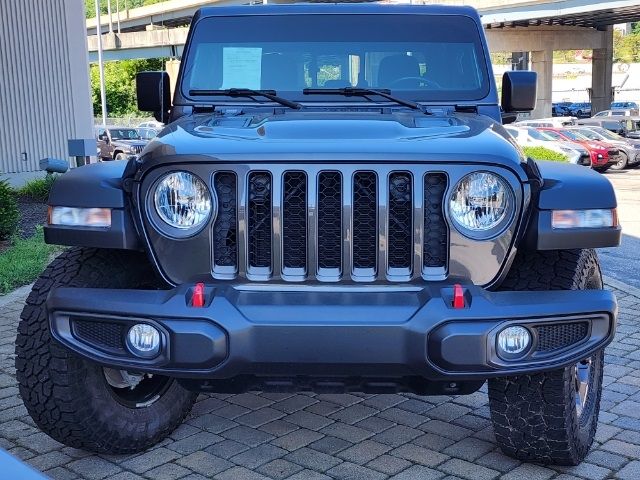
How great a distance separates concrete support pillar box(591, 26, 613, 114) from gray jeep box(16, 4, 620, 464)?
57644 millimetres

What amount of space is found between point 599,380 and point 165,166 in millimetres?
2242

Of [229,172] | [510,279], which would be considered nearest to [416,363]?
[510,279]

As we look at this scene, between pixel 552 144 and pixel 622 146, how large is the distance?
6.95ft

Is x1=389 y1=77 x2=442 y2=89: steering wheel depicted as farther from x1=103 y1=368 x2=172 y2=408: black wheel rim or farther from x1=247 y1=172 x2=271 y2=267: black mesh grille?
x1=103 y1=368 x2=172 y2=408: black wheel rim

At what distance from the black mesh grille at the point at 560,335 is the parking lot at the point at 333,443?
76 centimetres

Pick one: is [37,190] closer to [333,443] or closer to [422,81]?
[422,81]

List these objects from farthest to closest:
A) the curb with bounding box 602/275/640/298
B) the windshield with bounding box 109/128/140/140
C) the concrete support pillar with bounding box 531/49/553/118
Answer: the concrete support pillar with bounding box 531/49/553/118
the windshield with bounding box 109/128/140/140
the curb with bounding box 602/275/640/298

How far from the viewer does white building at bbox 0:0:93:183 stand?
51.1 ft

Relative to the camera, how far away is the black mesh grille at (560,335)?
3.20 m

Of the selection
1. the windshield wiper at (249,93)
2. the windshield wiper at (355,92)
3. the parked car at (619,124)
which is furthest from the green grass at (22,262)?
the parked car at (619,124)

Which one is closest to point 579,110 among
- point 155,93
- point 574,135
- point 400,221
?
point 574,135

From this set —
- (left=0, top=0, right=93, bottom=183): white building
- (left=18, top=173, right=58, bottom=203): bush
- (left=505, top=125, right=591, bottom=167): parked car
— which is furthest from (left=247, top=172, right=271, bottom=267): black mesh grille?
(left=505, top=125, right=591, bottom=167): parked car

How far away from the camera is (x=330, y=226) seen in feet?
10.6

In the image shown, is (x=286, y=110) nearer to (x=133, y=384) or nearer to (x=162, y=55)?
(x=133, y=384)
